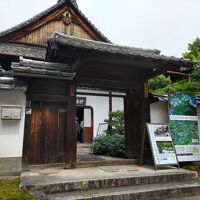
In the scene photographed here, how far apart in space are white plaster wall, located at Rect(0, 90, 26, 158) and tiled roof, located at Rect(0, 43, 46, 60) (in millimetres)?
4467

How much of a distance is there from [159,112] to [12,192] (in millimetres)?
5721

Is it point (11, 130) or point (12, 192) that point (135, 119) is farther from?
point (12, 192)

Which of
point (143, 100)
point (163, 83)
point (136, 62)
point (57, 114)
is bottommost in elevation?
point (57, 114)

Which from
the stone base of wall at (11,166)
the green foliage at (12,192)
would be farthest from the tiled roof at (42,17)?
the green foliage at (12,192)

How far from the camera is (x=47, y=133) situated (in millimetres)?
6199

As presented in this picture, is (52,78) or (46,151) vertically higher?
(52,78)

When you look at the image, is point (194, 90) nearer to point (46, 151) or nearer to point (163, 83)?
point (46, 151)

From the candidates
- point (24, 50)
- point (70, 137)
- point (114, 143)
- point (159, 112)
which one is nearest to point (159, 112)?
point (159, 112)

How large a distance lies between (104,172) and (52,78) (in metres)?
3.03

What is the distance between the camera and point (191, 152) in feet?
24.5

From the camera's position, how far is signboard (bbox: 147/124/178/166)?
249 inches

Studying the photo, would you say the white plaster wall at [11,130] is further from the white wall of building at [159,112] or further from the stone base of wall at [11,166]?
the white wall of building at [159,112]

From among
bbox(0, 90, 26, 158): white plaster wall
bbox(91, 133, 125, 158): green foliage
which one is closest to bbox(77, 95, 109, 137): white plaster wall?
bbox(91, 133, 125, 158): green foliage

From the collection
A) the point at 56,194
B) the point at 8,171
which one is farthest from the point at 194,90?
the point at 8,171
